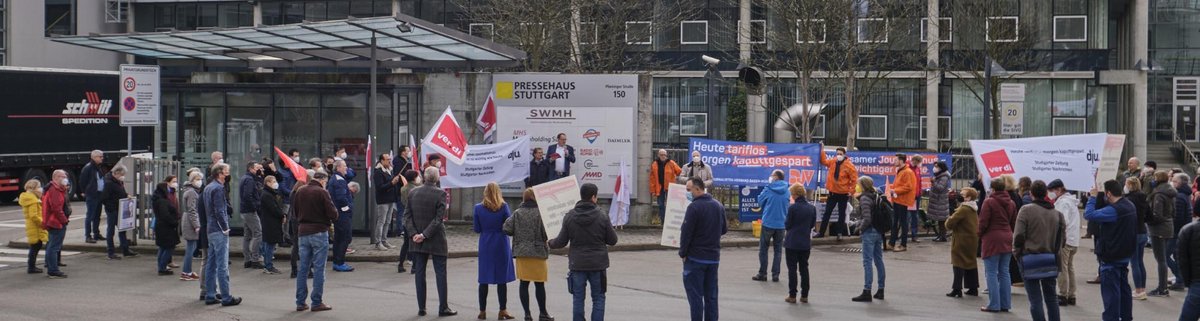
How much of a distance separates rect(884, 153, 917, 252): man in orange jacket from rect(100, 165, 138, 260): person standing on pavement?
39.6ft

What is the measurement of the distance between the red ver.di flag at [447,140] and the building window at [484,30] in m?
16.6

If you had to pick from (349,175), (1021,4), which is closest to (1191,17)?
(1021,4)

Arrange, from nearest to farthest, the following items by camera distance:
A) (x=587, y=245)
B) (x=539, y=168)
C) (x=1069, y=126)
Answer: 1. (x=587, y=245)
2. (x=539, y=168)
3. (x=1069, y=126)

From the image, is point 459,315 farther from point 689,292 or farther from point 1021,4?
point 1021,4

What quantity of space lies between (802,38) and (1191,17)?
21113mm

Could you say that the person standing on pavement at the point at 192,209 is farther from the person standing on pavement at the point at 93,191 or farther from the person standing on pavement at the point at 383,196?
the person standing on pavement at the point at 93,191

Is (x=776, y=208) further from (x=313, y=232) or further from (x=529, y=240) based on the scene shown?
(x=313, y=232)

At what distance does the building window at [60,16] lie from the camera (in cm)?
5159

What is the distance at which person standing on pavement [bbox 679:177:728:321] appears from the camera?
1206 centimetres

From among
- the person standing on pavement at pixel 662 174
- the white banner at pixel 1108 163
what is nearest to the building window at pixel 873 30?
the person standing on pavement at pixel 662 174

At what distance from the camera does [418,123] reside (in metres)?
22.6

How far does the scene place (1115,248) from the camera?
42.0 feet

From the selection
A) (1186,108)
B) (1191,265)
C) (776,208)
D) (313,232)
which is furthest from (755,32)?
(1191,265)

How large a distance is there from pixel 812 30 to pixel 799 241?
1841 cm
